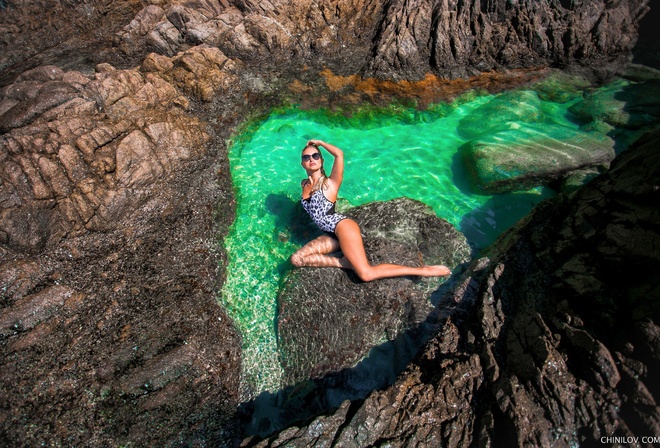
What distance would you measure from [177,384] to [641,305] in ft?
20.6

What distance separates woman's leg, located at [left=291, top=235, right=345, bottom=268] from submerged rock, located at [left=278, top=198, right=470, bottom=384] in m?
0.14

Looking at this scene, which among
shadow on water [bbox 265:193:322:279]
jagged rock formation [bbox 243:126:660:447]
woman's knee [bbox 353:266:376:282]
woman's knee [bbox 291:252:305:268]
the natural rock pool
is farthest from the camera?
shadow on water [bbox 265:193:322:279]

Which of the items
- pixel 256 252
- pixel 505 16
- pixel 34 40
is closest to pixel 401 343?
pixel 256 252

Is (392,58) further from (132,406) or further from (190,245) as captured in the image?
(132,406)

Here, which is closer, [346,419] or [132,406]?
[346,419]

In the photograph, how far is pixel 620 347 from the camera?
3951 millimetres

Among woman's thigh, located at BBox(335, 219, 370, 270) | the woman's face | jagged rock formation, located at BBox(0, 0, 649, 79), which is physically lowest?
woman's thigh, located at BBox(335, 219, 370, 270)

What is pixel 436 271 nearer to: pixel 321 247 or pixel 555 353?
pixel 321 247

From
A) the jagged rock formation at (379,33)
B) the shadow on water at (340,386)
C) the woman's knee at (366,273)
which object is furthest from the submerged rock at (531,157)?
the woman's knee at (366,273)

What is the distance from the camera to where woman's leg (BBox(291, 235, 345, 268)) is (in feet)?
23.8

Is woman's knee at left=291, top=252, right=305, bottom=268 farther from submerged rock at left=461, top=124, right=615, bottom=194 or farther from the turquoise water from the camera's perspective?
submerged rock at left=461, top=124, right=615, bottom=194

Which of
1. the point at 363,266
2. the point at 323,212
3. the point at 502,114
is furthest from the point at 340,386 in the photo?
the point at 502,114

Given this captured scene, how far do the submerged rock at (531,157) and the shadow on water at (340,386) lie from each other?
12.6 ft

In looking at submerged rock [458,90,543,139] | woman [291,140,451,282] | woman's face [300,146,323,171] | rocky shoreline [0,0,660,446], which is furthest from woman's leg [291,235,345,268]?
submerged rock [458,90,543,139]
